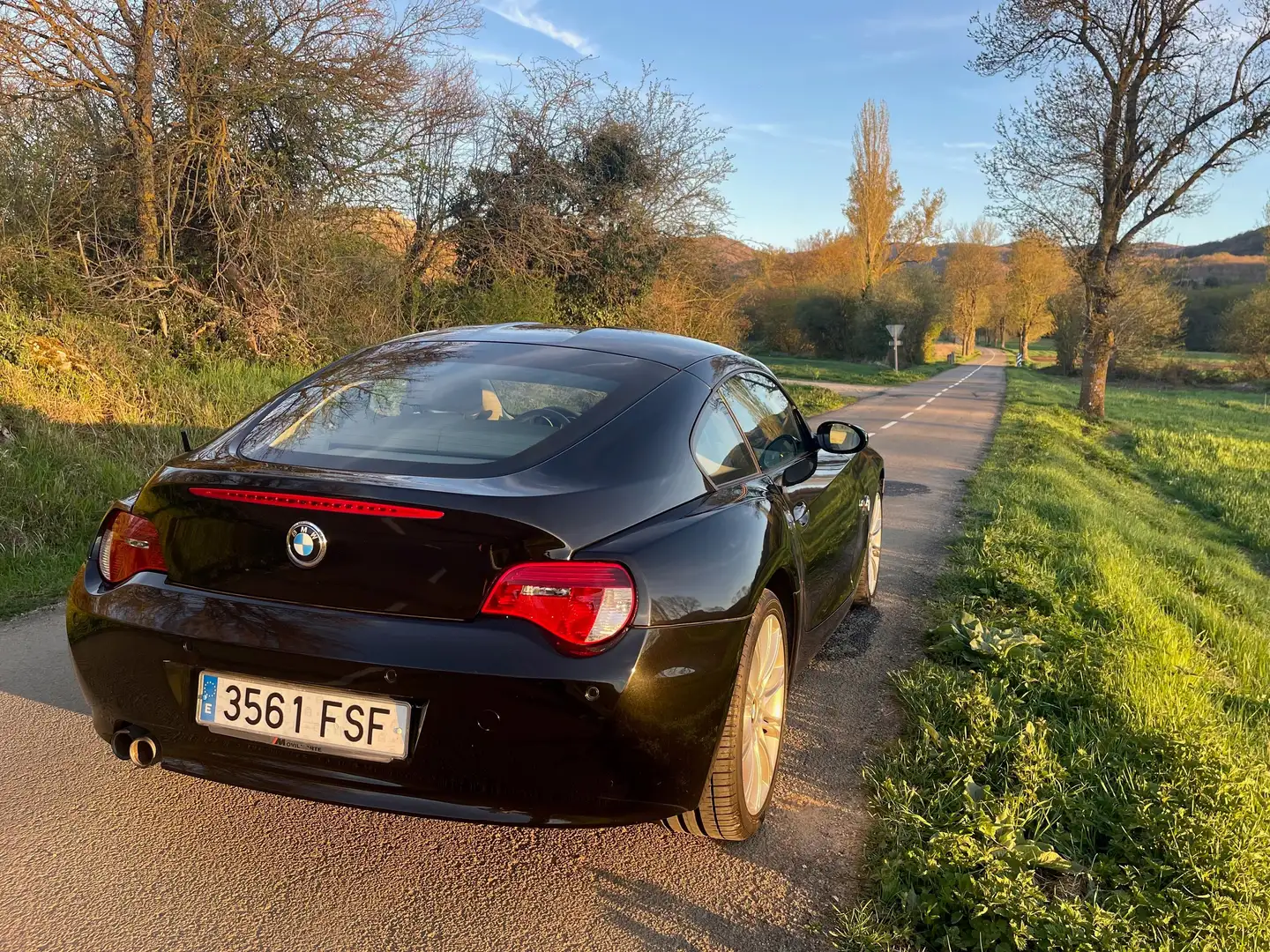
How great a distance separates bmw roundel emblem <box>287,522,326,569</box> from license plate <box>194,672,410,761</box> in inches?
12.4

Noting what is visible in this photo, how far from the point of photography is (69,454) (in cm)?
663

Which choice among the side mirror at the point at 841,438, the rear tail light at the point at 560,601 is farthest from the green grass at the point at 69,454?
the side mirror at the point at 841,438

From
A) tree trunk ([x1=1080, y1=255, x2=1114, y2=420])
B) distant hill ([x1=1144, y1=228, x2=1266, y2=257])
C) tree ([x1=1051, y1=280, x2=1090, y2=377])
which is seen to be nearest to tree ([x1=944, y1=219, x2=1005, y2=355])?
tree ([x1=1051, y1=280, x2=1090, y2=377])

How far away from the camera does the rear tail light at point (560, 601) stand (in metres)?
2.14

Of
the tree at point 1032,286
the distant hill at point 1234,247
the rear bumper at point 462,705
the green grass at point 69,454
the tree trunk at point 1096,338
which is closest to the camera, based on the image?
the rear bumper at point 462,705

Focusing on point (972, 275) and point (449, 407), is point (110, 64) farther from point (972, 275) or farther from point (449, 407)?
point (972, 275)

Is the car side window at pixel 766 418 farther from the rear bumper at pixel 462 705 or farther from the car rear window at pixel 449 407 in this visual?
the rear bumper at pixel 462 705

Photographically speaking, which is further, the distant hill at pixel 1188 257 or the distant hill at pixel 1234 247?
the distant hill at pixel 1234 247

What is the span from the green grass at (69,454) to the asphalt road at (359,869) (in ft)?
7.52

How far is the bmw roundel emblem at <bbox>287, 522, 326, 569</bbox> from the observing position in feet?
7.23

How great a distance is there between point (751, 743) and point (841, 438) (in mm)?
2276

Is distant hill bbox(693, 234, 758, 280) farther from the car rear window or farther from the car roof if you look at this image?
the car rear window

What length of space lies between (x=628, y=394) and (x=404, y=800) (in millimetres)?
1412

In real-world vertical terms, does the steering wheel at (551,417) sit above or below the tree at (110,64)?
below
